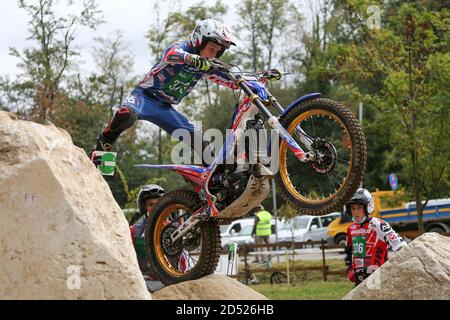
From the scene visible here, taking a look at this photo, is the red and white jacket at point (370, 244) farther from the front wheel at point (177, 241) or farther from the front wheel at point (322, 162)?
the front wheel at point (177, 241)

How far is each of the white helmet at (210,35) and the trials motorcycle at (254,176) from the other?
29 centimetres

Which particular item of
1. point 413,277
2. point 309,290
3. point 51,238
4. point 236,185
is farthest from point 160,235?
point 309,290

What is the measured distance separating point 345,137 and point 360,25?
11213mm

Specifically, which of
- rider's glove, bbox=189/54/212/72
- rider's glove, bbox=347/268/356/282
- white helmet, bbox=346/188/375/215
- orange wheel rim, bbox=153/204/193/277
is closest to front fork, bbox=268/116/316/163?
rider's glove, bbox=189/54/212/72

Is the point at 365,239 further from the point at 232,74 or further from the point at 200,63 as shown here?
the point at 200,63

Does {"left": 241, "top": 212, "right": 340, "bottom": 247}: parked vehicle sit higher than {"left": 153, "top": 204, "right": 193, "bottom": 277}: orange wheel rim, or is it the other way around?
{"left": 153, "top": 204, "right": 193, "bottom": 277}: orange wheel rim

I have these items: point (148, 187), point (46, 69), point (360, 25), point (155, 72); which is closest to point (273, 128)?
point (155, 72)

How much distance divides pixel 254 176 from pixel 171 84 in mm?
1466

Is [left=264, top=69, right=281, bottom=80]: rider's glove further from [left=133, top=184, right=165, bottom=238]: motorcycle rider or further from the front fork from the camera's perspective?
[left=133, top=184, right=165, bottom=238]: motorcycle rider

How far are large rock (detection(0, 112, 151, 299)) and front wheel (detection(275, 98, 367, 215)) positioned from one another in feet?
7.04

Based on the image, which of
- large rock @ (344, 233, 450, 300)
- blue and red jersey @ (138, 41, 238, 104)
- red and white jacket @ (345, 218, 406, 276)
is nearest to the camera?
large rock @ (344, 233, 450, 300)

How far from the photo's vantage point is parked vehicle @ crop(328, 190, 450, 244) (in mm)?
27734

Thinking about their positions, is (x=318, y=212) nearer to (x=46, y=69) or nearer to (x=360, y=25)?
(x=360, y=25)

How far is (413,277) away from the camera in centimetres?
671
